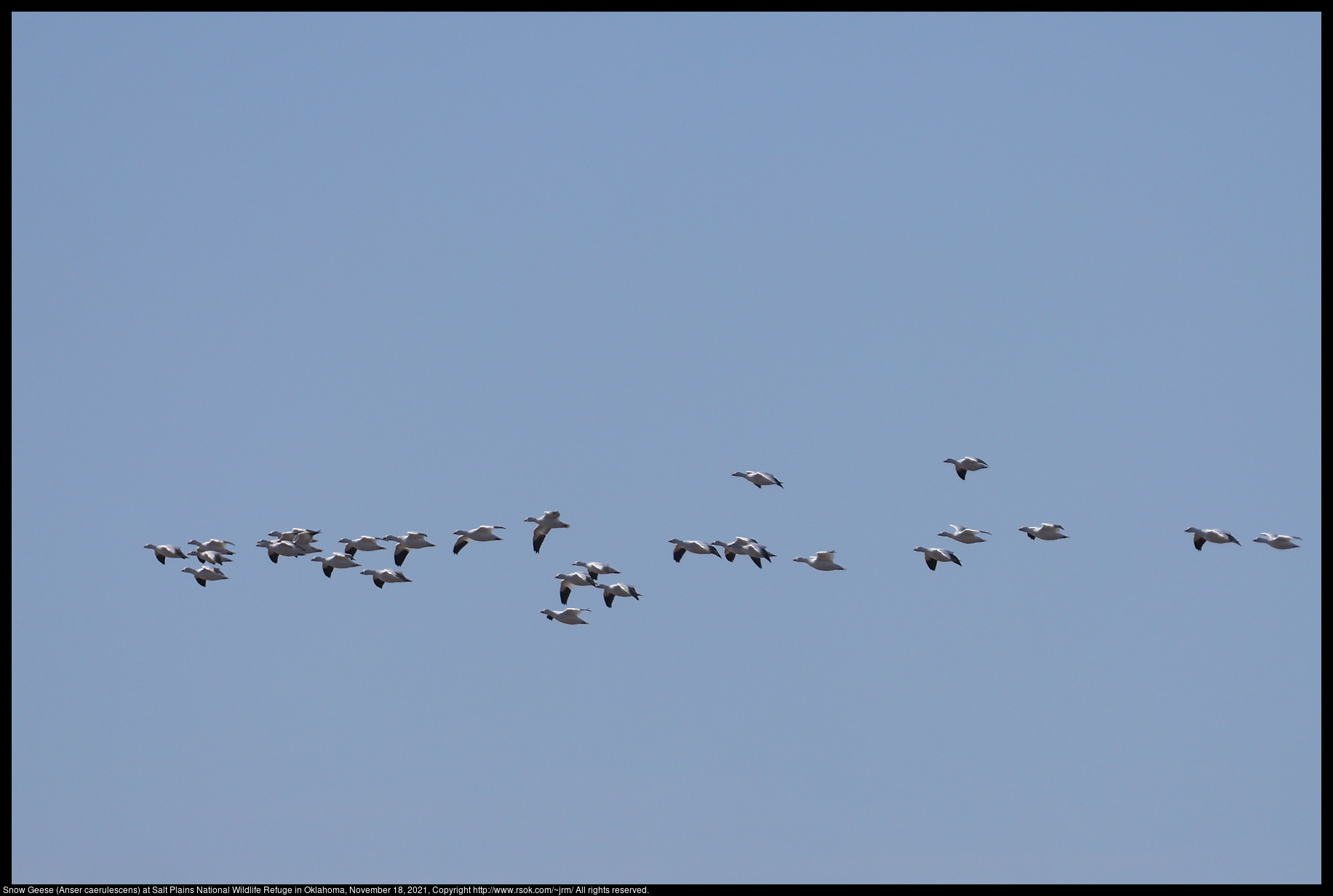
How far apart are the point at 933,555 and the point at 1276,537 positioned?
1001 centimetres

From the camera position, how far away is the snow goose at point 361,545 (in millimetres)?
67000

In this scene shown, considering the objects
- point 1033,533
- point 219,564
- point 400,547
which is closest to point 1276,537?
point 1033,533

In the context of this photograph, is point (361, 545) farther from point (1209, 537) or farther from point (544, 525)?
point (1209, 537)

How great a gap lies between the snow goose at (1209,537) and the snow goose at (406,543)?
2362 cm

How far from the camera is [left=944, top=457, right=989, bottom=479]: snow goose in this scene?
208ft

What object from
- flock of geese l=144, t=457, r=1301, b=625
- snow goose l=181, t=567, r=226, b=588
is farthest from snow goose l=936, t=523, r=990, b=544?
snow goose l=181, t=567, r=226, b=588

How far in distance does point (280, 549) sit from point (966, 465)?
71.1 feet

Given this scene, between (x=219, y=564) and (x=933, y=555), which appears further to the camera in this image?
(x=219, y=564)

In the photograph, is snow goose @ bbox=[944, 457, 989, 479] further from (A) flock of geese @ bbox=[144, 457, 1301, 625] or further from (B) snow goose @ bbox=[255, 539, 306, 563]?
(B) snow goose @ bbox=[255, 539, 306, 563]

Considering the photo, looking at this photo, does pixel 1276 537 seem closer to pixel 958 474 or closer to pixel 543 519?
pixel 958 474

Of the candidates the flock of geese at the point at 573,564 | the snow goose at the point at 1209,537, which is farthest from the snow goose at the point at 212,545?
the snow goose at the point at 1209,537

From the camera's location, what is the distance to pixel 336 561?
67.7 meters

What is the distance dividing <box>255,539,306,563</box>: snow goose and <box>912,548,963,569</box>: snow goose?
19.6 meters

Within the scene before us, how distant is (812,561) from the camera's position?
2501 inches
